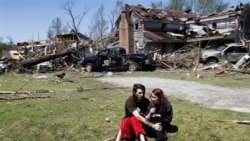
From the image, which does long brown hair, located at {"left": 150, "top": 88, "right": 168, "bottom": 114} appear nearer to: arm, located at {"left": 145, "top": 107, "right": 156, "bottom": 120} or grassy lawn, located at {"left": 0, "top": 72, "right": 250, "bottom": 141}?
arm, located at {"left": 145, "top": 107, "right": 156, "bottom": 120}

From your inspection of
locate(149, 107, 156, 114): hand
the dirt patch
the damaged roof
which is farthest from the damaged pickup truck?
locate(149, 107, 156, 114): hand

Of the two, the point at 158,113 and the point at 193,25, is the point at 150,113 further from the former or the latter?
the point at 193,25

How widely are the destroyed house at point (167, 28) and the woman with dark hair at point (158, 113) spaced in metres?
31.9

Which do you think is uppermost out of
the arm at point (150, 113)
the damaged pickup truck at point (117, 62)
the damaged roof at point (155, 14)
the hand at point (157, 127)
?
the damaged roof at point (155, 14)

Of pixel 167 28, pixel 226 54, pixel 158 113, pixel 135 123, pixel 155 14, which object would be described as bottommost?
pixel 135 123

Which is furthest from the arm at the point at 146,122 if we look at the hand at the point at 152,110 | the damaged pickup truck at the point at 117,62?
the damaged pickup truck at the point at 117,62

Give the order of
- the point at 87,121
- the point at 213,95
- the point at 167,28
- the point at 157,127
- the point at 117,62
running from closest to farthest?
the point at 157,127
the point at 87,121
the point at 213,95
the point at 117,62
the point at 167,28

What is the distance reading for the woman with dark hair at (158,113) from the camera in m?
7.30

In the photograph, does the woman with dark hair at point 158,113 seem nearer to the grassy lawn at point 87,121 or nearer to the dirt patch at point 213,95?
the grassy lawn at point 87,121

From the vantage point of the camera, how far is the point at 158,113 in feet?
24.5

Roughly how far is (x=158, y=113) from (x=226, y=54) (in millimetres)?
21392

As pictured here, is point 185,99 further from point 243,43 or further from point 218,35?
point 218,35

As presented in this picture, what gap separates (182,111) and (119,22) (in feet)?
114

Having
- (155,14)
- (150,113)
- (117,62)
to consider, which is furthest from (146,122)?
(155,14)
